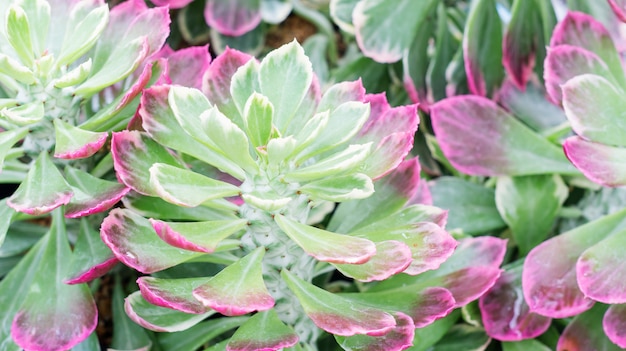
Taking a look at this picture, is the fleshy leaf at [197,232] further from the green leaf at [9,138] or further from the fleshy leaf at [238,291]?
the green leaf at [9,138]

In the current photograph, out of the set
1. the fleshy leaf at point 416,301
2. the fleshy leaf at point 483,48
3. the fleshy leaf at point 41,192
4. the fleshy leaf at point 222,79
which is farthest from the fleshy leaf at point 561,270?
the fleshy leaf at point 41,192

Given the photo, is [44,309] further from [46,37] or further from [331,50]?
[331,50]

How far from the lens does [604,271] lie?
2.26ft

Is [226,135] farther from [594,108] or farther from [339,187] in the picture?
[594,108]

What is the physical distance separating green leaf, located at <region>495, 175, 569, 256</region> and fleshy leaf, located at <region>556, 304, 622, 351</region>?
0.11m

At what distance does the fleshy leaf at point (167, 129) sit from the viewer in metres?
0.63

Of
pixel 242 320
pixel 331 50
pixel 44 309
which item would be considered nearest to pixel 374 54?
pixel 331 50

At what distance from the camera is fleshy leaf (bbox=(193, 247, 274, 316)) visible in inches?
21.5

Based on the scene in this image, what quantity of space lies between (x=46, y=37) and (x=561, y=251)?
530 mm

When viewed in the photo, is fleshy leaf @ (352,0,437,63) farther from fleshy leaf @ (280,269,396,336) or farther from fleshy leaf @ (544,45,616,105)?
fleshy leaf @ (280,269,396,336)

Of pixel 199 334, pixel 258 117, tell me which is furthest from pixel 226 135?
pixel 199 334

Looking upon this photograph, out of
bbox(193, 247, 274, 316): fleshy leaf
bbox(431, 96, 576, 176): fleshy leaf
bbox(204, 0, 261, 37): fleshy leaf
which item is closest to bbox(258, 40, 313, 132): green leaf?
bbox(193, 247, 274, 316): fleshy leaf

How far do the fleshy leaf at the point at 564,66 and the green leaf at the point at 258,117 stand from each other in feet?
1.07

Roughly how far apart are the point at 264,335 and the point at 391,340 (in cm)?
10
